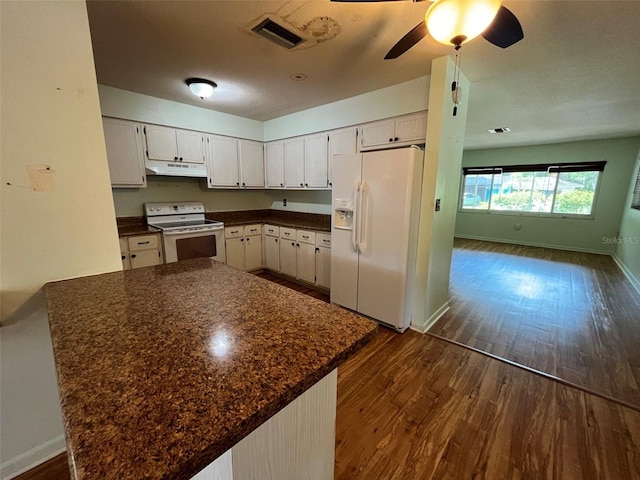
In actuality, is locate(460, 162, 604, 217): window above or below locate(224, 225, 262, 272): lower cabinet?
above

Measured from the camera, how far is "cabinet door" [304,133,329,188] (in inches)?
142

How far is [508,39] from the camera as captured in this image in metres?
1.36

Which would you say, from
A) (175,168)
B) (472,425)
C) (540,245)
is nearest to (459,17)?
(472,425)

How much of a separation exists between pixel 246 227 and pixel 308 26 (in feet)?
9.06

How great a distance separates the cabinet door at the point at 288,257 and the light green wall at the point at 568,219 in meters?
5.59

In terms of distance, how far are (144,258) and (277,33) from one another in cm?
266

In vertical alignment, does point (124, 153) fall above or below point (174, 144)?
below

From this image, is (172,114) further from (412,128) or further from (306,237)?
(412,128)

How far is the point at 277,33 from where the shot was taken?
1.88 m

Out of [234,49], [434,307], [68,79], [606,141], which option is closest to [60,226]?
[68,79]

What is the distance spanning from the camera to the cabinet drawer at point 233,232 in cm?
381

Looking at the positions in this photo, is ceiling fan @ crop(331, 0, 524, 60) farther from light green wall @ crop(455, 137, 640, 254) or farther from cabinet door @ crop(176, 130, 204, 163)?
light green wall @ crop(455, 137, 640, 254)

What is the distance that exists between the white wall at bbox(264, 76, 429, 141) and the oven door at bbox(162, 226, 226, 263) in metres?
1.79

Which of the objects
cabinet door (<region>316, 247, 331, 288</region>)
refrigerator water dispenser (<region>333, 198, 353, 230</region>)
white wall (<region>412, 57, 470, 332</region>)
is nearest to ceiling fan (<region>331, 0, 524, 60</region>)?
white wall (<region>412, 57, 470, 332</region>)
